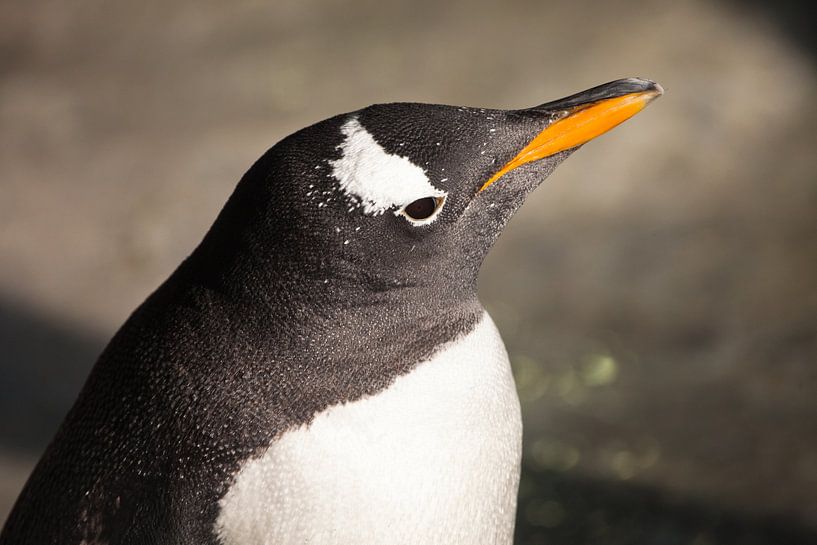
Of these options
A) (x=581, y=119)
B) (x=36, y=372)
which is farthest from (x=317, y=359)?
(x=36, y=372)

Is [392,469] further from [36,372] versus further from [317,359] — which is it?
[36,372]

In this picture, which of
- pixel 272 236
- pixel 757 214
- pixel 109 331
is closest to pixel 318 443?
pixel 272 236

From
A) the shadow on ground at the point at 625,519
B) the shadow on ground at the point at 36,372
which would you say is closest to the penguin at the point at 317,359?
the shadow on ground at the point at 625,519

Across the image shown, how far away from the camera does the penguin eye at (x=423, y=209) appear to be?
150cm

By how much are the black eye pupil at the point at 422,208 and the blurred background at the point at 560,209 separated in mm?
1751

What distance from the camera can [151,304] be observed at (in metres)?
1.68

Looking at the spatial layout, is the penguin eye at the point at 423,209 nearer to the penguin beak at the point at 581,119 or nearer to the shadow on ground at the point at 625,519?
the penguin beak at the point at 581,119

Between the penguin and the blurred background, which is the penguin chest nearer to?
the penguin

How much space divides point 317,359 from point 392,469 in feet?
0.71

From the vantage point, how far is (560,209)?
4.06 meters

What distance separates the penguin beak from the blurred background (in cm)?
167

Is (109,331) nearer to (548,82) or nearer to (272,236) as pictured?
(548,82)

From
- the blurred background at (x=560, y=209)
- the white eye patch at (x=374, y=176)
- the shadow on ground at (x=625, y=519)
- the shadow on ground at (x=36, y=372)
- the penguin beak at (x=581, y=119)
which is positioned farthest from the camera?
the shadow on ground at (x=36, y=372)

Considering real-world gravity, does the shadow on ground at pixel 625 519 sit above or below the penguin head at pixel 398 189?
above
